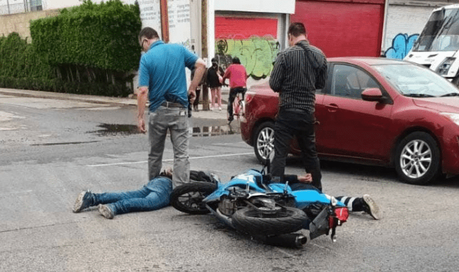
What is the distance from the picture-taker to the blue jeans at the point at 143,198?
19.4 ft

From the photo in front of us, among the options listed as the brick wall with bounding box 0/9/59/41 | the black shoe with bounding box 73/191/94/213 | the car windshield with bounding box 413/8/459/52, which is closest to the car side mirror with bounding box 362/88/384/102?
the black shoe with bounding box 73/191/94/213

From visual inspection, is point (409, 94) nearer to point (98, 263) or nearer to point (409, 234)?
point (409, 234)

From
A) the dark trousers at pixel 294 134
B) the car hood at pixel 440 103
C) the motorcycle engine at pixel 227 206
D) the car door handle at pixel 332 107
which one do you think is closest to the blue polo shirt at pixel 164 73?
the dark trousers at pixel 294 134

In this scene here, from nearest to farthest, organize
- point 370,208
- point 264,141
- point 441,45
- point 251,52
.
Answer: point 370,208, point 264,141, point 441,45, point 251,52

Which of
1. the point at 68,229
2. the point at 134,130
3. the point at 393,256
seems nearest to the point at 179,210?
the point at 68,229

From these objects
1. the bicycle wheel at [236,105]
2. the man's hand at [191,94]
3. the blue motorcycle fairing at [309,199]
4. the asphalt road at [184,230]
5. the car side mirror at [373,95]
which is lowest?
the bicycle wheel at [236,105]

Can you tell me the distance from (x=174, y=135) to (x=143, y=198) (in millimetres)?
788

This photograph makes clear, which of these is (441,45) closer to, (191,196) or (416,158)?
(416,158)

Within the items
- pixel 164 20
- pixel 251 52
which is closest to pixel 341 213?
pixel 164 20

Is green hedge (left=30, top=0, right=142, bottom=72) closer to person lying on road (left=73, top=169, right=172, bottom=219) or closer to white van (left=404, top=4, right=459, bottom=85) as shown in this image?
white van (left=404, top=4, right=459, bottom=85)

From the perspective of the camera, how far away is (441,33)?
1520 cm

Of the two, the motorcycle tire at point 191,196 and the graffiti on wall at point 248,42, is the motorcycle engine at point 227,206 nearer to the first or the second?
the motorcycle tire at point 191,196

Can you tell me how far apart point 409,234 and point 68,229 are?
3.32 meters

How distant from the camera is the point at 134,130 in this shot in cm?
1399
